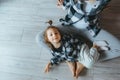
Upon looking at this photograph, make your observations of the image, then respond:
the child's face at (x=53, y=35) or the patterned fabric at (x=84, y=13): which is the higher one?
the patterned fabric at (x=84, y=13)

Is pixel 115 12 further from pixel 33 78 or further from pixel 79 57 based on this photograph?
pixel 33 78

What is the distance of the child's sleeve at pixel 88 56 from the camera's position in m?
1.15

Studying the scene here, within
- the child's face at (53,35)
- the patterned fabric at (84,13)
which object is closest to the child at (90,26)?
the patterned fabric at (84,13)

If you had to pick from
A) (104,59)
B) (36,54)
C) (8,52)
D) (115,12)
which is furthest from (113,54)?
(8,52)

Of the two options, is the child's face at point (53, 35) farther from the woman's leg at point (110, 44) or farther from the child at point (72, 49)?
the woman's leg at point (110, 44)

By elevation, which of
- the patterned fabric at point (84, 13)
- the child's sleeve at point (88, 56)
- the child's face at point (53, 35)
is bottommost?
the child's sleeve at point (88, 56)

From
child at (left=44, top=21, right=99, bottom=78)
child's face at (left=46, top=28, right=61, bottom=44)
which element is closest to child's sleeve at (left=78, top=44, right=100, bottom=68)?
child at (left=44, top=21, right=99, bottom=78)

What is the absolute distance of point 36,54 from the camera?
53.5 inches

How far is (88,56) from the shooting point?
3.79 feet

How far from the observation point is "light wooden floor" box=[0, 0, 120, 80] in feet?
4.07

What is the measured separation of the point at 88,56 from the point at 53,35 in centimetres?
22

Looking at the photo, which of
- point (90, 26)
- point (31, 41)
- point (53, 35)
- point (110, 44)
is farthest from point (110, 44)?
point (31, 41)

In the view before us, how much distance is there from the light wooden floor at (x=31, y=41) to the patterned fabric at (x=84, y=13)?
15cm

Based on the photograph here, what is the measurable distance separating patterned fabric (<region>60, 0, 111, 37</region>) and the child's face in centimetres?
14
